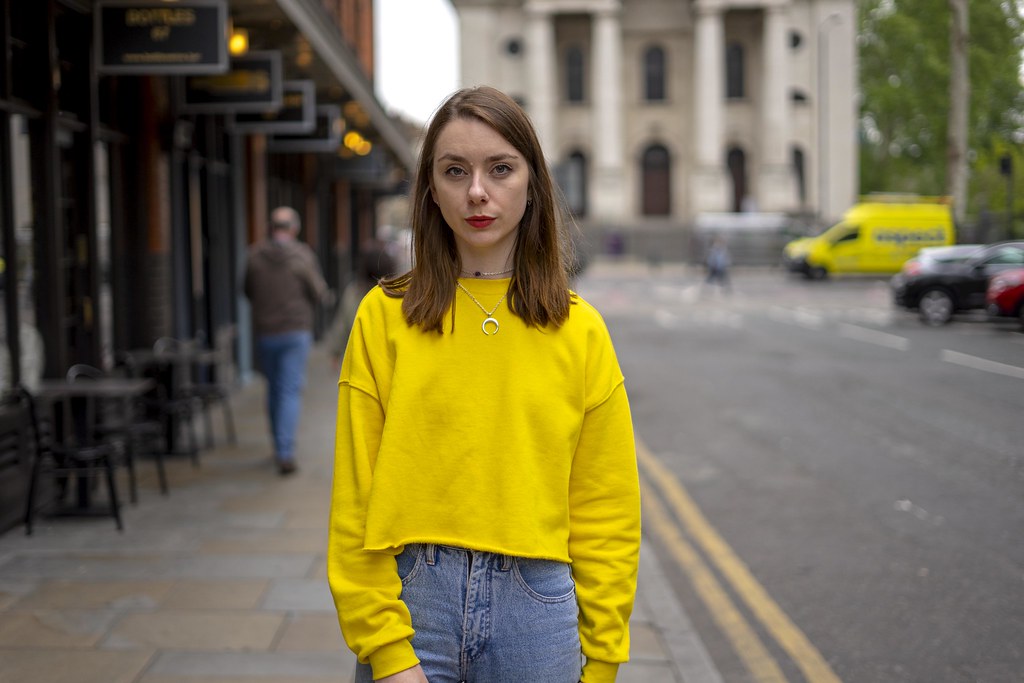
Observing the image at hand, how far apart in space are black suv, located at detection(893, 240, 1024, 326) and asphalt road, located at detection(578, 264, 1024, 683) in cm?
452

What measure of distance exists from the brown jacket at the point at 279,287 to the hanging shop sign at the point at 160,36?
56.0 inches

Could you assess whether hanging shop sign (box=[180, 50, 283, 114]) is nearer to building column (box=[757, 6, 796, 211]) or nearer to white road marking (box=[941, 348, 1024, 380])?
white road marking (box=[941, 348, 1024, 380])

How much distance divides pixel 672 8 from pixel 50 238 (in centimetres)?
5791

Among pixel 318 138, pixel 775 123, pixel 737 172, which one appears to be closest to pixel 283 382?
pixel 318 138

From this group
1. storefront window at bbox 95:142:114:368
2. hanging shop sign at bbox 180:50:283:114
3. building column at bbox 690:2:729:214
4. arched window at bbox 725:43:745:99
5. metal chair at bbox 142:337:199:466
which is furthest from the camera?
arched window at bbox 725:43:745:99

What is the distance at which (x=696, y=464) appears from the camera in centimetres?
948

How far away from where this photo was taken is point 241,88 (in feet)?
35.4

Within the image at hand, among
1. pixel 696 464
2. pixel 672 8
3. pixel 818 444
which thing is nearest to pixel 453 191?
pixel 696 464

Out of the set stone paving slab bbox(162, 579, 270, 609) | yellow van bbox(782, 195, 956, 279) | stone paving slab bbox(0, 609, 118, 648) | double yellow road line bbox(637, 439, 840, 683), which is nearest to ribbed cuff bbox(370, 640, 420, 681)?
double yellow road line bbox(637, 439, 840, 683)

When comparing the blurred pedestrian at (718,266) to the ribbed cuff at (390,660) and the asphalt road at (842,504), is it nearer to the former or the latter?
the asphalt road at (842,504)

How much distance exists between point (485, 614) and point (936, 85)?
35057mm

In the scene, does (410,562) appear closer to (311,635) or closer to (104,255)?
(311,635)

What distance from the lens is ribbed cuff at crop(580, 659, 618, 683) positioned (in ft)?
7.41

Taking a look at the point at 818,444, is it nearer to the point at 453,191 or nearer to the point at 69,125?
the point at 69,125
